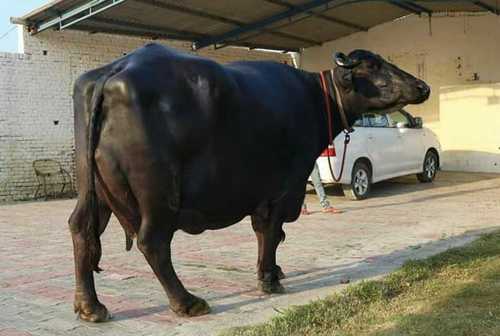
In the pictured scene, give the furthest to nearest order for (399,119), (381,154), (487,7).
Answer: (487,7), (399,119), (381,154)

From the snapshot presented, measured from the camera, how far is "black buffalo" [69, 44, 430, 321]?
4.13m

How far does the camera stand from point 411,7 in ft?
59.9

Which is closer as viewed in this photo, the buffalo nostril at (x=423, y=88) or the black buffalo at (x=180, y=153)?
the black buffalo at (x=180, y=153)

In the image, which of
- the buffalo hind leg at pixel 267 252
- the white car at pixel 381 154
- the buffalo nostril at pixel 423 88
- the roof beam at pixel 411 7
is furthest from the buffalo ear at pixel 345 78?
the roof beam at pixel 411 7

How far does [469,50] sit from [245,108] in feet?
51.5

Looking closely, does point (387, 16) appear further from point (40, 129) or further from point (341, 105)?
point (341, 105)

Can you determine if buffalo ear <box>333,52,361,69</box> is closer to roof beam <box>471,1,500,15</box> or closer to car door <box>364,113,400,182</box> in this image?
car door <box>364,113,400,182</box>

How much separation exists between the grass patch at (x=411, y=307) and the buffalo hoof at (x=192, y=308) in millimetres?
494

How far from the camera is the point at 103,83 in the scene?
4.19 meters

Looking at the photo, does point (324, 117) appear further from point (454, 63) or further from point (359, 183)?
point (454, 63)

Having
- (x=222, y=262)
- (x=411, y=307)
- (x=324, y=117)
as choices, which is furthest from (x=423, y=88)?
(x=222, y=262)

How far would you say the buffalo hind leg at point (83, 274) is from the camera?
4359mm

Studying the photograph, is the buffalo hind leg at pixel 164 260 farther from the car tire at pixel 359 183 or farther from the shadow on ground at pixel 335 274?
the car tire at pixel 359 183

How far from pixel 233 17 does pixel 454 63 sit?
7.09 meters
